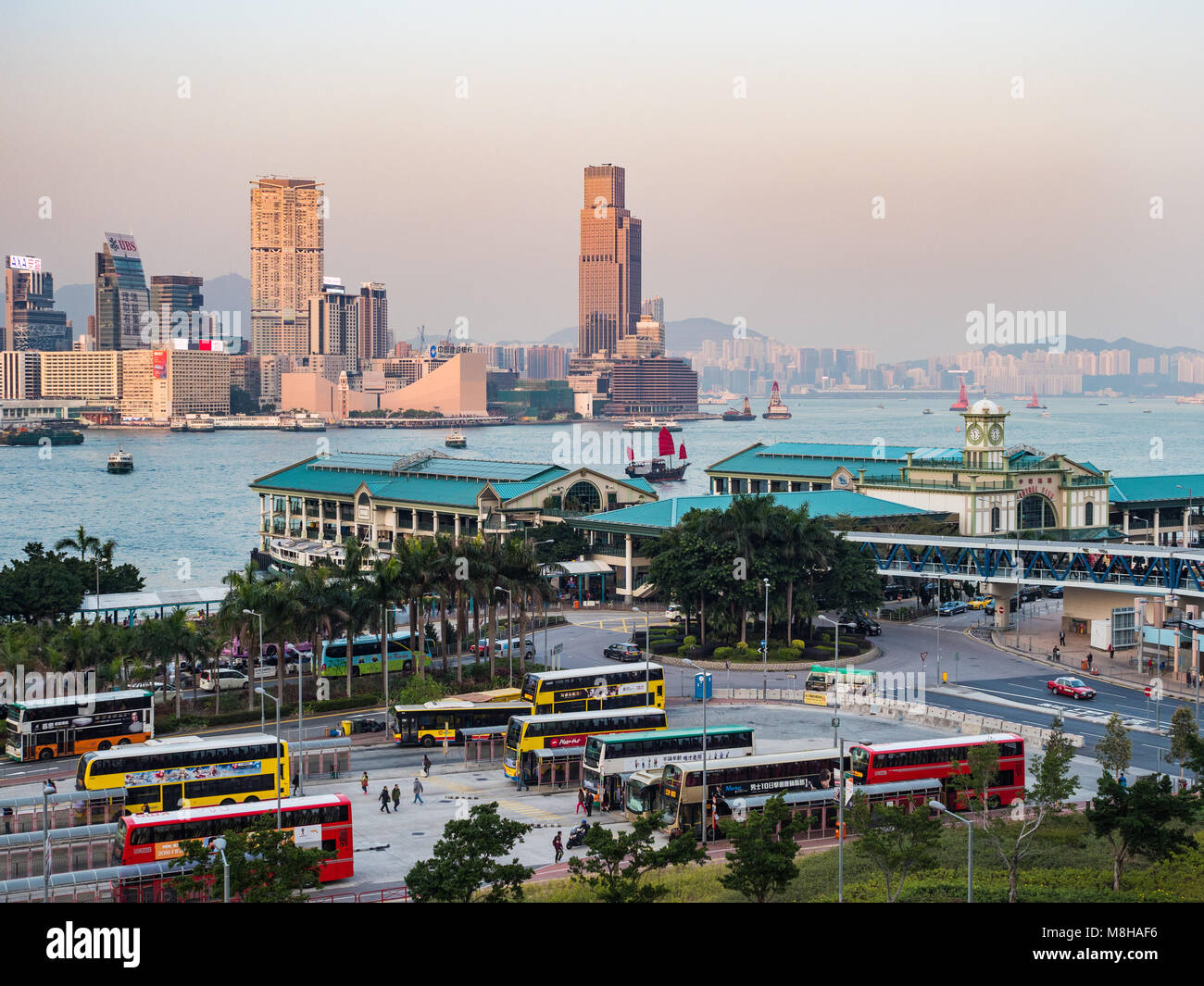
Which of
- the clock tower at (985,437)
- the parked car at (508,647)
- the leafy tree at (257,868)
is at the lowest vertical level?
the parked car at (508,647)

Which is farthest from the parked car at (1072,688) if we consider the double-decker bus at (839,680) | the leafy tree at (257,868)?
the leafy tree at (257,868)

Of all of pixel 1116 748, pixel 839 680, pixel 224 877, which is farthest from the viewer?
pixel 839 680

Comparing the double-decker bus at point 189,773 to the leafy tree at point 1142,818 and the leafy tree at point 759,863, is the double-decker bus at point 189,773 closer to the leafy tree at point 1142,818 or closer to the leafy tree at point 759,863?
the leafy tree at point 759,863

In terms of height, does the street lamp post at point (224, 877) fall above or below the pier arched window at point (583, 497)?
below

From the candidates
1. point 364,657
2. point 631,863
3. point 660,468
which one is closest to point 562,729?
point 631,863

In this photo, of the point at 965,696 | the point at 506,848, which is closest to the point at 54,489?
the point at 965,696

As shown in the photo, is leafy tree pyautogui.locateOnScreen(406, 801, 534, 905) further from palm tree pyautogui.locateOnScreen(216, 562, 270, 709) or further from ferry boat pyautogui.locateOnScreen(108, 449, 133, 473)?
ferry boat pyautogui.locateOnScreen(108, 449, 133, 473)

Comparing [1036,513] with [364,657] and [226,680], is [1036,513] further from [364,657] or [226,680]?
[226,680]
